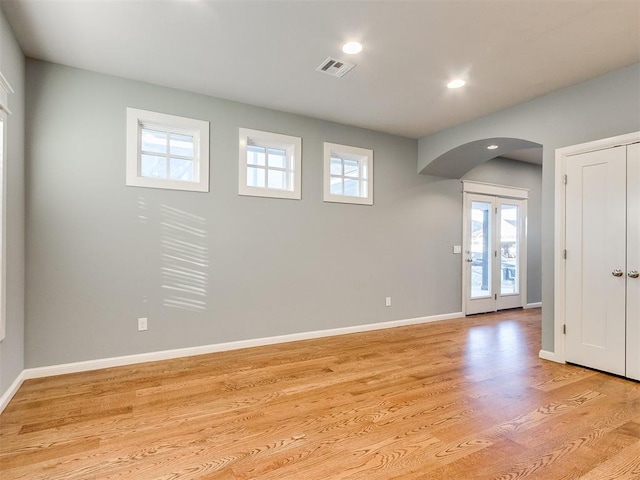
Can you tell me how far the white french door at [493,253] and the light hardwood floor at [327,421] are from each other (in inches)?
100

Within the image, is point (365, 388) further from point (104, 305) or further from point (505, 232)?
point (505, 232)

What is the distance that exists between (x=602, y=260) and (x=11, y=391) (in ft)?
17.1

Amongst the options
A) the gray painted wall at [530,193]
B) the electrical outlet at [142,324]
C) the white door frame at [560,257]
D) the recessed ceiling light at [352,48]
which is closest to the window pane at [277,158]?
the recessed ceiling light at [352,48]

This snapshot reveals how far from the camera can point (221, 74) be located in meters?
3.32

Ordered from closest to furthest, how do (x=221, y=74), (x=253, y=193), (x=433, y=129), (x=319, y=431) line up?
(x=319, y=431), (x=221, y=74), (x=253, y=193), (x=433, y=129)

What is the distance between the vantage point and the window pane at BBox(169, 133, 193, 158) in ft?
12.2

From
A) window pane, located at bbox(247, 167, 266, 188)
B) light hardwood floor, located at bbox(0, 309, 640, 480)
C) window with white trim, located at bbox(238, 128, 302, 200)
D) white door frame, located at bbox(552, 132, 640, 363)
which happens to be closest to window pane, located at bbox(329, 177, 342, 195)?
window with white trim, located at bbox(238, 128, 302, 200)

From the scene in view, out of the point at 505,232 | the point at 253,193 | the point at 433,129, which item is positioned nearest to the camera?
the point at 253,193

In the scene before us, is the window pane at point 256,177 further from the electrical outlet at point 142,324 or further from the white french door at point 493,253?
the white french door at point 493,253

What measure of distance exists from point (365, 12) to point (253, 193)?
2.24 meters

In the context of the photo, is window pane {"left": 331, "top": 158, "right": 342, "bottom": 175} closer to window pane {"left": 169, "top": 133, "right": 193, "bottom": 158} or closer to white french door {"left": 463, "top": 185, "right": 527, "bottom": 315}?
window pane {"left": 169, "top": 133, "right": 193, "bottom": 158}

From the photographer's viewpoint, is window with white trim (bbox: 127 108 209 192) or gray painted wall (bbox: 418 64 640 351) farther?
window with white trim (bbox: 127 108 209 192)

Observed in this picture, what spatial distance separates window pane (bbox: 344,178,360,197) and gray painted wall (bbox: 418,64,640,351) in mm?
1633

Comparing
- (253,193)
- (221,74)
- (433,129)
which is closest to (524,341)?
(433,129)
